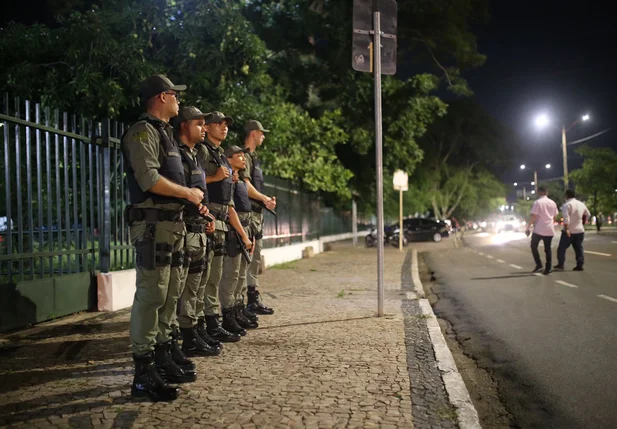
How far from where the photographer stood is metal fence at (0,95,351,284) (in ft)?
20.5

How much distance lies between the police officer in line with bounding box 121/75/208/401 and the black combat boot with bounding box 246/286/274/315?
120 inches

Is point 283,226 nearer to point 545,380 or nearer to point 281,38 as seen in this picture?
point 281,38

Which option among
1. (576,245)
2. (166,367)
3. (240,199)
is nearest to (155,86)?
(166,367)

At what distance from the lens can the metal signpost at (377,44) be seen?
23.5 feet

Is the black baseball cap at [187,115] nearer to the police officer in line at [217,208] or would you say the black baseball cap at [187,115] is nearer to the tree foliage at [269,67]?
the police officer in line at [217,208]

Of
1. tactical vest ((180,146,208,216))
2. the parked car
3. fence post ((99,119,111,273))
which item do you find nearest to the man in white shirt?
fence post ((99,119,111,273))

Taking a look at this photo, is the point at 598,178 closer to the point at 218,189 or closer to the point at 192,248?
the point at 218,189

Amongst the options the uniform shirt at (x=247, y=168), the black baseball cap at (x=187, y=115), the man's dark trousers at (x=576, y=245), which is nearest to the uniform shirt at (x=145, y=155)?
the black baseball cap at (x=187, y=115)

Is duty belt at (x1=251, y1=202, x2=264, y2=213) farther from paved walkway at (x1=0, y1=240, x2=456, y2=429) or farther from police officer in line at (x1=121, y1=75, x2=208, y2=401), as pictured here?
police officer in line at (x1=121, y1=75, x2=208, y2=401)

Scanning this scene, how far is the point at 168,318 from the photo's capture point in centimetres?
427

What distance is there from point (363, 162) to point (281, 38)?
663 centimetres

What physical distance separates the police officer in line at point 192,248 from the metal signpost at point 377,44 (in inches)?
106

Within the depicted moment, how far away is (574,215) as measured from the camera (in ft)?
41.2

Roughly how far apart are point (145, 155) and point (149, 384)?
1.52 metres
